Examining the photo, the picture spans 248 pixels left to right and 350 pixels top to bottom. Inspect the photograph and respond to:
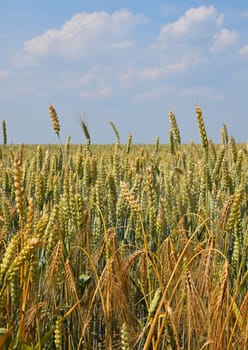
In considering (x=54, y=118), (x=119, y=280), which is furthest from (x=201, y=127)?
(x=119, y=280)

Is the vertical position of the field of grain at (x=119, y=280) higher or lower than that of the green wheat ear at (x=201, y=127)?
lower

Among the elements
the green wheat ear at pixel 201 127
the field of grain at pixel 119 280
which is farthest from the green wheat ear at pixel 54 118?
the green wheat ear at pixel 201 127

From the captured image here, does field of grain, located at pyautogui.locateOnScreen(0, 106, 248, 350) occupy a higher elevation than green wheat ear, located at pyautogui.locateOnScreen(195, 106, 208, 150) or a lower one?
lower

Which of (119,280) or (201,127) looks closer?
(119,280)

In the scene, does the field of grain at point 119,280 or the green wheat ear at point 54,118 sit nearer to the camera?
the field of grain at point 119,280

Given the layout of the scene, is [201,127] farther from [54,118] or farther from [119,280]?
[119,280]

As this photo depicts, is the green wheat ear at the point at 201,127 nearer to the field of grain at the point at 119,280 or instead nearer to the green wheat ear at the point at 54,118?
the field of grain at the point at 119,280

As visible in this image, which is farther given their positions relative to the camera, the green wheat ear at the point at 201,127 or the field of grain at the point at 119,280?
the green wheat ear at the point at 201,127

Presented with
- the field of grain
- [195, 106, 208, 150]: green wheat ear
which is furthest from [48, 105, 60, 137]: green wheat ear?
[195, 106, 208, 150]: green wheat ear

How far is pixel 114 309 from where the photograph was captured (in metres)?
1.19

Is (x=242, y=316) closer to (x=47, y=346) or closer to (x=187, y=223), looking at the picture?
(x=47, y=346)

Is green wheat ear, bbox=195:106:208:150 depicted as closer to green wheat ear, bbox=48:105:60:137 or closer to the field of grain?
the field of grain

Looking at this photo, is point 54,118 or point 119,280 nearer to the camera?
point 119,280

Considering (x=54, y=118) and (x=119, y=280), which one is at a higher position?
(x=54, y=118)
